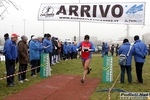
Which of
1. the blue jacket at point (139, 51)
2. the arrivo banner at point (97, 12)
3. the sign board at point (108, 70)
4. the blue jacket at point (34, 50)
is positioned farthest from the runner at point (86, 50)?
the arrivo banner at point (97, 12)

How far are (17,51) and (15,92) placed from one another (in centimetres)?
178

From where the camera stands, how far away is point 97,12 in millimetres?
14820

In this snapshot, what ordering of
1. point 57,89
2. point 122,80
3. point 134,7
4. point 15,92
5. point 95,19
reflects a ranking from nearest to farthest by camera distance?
point 15,92 → point 57,89 → point 122,80 → point 134,7 → point 95,19

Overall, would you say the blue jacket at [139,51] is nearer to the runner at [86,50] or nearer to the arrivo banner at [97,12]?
the runner at [86,50]

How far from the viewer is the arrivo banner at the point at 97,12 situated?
45.8 ft

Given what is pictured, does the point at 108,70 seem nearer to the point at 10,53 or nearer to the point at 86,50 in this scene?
the point at 86,50

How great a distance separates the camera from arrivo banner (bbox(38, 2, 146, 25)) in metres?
14.0

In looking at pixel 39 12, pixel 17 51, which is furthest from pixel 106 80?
pixel 39 12

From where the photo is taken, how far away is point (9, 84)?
9.47 meters

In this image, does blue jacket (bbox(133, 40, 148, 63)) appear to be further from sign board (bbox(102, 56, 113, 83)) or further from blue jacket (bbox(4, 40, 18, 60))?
blue jacket (bbox(4, 40, 18, 60))

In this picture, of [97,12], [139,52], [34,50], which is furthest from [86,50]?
[97,12]

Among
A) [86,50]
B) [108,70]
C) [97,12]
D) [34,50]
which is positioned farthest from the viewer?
[97,12]

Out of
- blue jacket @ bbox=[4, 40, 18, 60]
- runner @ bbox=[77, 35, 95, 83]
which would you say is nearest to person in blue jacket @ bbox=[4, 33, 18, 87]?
blue jacket @ bbox=[4, 40, 18, 60]

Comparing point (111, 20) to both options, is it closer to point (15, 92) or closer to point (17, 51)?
point (17, 51)
